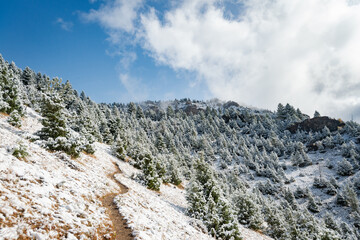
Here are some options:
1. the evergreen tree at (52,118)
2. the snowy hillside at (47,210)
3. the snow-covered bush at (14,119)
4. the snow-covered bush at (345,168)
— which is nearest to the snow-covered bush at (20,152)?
the snowy hillside at (47,210)

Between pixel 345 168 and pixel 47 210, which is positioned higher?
Result: pixel 345 168

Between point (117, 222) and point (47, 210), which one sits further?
point (117, 222)

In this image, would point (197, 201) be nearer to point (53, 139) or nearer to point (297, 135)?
point (53, 139)

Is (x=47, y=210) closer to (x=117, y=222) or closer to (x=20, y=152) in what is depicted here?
(x=117, y=222)

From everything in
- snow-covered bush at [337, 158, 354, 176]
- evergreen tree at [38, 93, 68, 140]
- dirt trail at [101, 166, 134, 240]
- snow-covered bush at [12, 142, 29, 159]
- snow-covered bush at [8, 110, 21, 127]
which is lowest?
dirt trail at [101, 166, 134, 240]

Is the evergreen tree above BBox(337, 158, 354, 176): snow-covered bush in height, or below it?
below

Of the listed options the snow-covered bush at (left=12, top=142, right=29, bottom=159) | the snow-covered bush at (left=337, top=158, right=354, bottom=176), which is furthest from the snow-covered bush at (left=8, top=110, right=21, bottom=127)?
the snow-covered bush at (left=337, top=158, right=354, bottom=176)

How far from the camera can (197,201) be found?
22750 millimetres

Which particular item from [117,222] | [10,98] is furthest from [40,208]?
[10,98]

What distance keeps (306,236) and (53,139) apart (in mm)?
46020

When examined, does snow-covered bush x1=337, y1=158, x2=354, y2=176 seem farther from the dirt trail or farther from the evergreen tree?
the evergreen tree

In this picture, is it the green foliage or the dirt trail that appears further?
the green foliage

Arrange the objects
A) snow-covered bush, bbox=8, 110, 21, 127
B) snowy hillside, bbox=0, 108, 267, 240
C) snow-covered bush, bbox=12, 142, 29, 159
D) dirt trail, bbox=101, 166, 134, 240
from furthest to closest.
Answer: snow-covered bush, bbox=8, 110, 21, 127 < snow-covered bush, bbox=12, 142, 29, 159 < dirt trail, bbox=101, 166, 134, 240 < snowy hillside, bbox=0, 108, 267, 240

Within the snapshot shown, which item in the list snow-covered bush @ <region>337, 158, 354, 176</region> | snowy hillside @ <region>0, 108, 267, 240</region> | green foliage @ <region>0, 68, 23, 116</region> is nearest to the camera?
snowy hillside @ <region>0, 108, 267, 240</region>
